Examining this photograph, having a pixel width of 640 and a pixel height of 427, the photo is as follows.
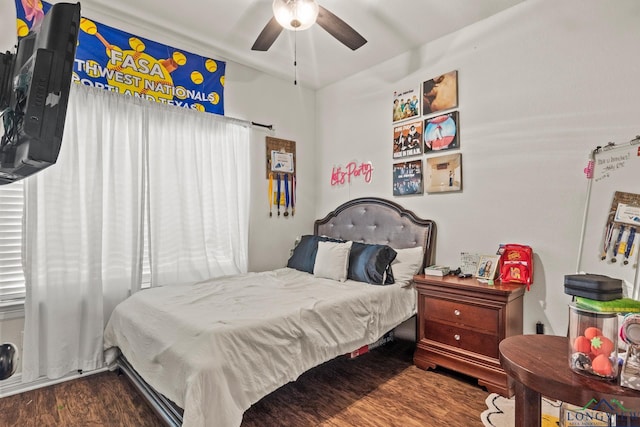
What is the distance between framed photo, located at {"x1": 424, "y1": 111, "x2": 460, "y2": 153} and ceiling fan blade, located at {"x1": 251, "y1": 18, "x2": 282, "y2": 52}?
1535mm

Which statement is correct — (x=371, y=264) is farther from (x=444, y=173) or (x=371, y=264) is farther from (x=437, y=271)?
(x=444, y=173)

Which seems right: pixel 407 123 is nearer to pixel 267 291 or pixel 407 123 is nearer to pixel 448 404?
pixel 267 291

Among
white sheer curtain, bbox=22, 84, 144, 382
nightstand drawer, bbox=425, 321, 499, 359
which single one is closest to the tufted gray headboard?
nightstand drawer, bbox=425, 321, 499, 359

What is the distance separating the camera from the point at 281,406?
206 cm

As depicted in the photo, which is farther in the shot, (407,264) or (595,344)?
(407,264)

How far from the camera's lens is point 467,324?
236 cm

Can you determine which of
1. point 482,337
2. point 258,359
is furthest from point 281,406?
point 482,337

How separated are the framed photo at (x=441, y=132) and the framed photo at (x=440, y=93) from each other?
0.08 m

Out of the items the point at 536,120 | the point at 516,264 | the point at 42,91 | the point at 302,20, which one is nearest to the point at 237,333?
the point at 42,91

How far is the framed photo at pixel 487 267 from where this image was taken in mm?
2434

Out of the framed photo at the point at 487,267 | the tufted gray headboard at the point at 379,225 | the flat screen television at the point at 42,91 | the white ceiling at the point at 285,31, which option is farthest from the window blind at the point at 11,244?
the framed photo at the point at 487,267

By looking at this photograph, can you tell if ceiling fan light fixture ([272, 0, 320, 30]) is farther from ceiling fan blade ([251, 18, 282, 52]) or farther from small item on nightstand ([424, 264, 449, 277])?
small item on nightstand ([424, 264, 449, 277])

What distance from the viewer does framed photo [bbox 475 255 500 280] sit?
7.98 feet

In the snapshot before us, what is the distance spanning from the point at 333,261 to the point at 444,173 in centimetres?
123
